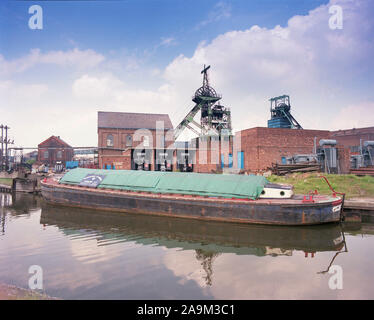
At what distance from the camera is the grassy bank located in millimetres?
18430

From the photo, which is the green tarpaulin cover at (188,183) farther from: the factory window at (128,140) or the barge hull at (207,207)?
the factory window at (128,140)

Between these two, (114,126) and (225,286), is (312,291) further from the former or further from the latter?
(114,126)

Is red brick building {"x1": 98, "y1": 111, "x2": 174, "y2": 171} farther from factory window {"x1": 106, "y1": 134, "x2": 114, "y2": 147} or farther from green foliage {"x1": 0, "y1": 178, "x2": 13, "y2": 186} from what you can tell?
green foliage {"x1": 0, "y1": 178, "x2": 13, "y2": 186}

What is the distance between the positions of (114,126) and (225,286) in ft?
142

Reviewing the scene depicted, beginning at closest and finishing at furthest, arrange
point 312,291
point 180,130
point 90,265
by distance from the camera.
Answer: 1. point 312,291
2. point 90,265
3. point 180,130

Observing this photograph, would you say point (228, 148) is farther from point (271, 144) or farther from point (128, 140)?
point (128, 140)

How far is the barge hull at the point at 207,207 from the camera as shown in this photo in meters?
13.2

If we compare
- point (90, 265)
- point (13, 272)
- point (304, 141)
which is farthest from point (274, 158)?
point (13, 272)

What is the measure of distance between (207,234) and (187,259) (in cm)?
331

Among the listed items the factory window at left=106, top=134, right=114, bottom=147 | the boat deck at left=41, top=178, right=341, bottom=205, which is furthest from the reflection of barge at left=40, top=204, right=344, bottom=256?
the factory window at left=106, top=134, right=114, bottom=147
